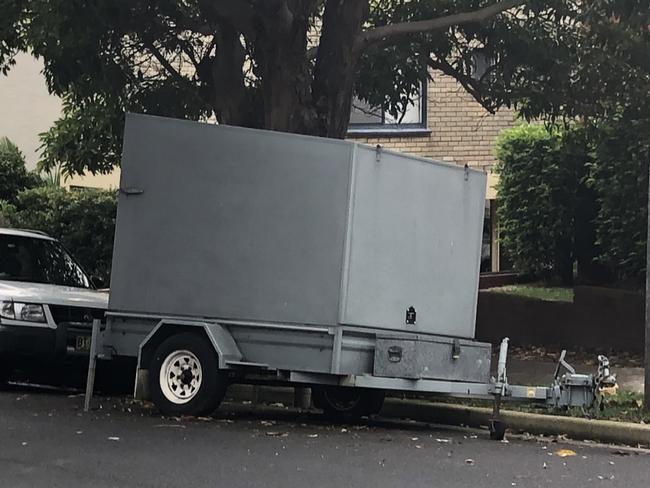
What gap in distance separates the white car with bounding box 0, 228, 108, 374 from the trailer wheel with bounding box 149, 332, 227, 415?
1.47 meters

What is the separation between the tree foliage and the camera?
1037 centimetres

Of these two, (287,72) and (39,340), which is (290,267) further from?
(39,340)

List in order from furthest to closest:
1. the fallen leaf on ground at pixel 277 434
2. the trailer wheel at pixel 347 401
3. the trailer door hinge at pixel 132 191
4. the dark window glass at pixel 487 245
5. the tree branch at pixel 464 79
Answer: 1. the dark window glass at pixel 487 245
2. the tree branch at pixel 464 79
3. the trailer wheel at pixel 347 401
4. the trailer door hinge at pixel 132 191
5. the fallen leaf on ground at pixel 277 434

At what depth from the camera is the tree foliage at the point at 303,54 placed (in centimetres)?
1037

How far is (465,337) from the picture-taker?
29.6 ft

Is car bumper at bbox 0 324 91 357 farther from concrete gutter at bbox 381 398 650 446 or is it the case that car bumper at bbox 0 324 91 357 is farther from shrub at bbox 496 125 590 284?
shrub at bbox 496 125 590 284

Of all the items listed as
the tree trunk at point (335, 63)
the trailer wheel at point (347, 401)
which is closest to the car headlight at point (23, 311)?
the trailer wheel at point (347, 401)

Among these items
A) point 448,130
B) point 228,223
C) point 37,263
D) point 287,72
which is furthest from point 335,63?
point 448,130

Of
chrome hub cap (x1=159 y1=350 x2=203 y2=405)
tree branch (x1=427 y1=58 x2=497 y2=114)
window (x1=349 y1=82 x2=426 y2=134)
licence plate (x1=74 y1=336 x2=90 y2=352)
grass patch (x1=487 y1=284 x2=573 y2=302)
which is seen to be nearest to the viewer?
chrome hub cap (x1=159 y1=350 x2=203 y2=405)

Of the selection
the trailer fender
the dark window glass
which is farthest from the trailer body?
the dark window glass

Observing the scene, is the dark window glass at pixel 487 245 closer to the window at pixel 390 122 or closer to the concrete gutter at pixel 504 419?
the window at pixel 390 122

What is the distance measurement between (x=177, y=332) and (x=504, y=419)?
2902mm

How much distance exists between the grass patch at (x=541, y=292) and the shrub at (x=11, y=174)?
892 cm

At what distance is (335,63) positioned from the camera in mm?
10516
